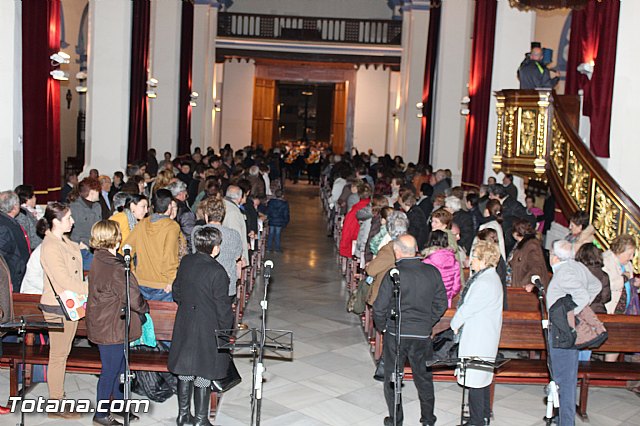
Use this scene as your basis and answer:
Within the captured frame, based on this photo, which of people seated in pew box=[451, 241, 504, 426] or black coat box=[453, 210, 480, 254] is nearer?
people seated in pew box=[451, 241, 504, 426]

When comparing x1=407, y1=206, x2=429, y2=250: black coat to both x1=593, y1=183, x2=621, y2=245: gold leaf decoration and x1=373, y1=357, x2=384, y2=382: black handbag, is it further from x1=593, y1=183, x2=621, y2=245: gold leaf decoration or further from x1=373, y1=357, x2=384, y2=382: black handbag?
x1=373, y1=357, x2=384, y2=382: black handbag

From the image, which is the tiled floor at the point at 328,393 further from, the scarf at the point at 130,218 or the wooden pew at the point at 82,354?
the scarf at the point at 130,218

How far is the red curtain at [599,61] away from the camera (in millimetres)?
10984

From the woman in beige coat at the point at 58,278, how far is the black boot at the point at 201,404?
111cm

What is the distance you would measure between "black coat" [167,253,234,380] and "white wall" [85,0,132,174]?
10.4 m

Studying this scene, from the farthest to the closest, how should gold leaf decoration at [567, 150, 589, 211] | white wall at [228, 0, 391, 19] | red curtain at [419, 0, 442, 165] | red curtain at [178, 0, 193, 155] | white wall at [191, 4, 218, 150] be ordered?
1. white wall at [228, 0, 391, 19]
2. white wall at [191, 4, 218, 150]
3. red curtain at [178, 0, 193, 155]
4. red curtain at [419, 0, 442, 165]
5. gold leaf decoration at [567, 150, 589, 211]

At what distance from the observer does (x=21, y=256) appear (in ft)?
24.3

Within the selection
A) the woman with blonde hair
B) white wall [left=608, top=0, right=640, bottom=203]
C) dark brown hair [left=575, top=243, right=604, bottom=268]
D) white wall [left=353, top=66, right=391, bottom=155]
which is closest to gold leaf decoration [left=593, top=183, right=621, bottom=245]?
white wall [left=608, top=0, right=640, bottom=203]

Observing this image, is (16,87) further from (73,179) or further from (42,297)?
(42,297)

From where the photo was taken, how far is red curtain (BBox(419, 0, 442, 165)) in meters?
22.8

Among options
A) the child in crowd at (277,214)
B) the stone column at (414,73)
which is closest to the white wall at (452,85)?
the stone column at (414,73)

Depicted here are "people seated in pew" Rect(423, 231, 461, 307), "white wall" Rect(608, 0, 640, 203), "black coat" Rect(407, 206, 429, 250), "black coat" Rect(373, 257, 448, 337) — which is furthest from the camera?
"white wall" Rect(608, 0, 640, 203)

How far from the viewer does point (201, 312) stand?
579 centimetres

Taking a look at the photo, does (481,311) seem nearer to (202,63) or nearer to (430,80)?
(430,80)
